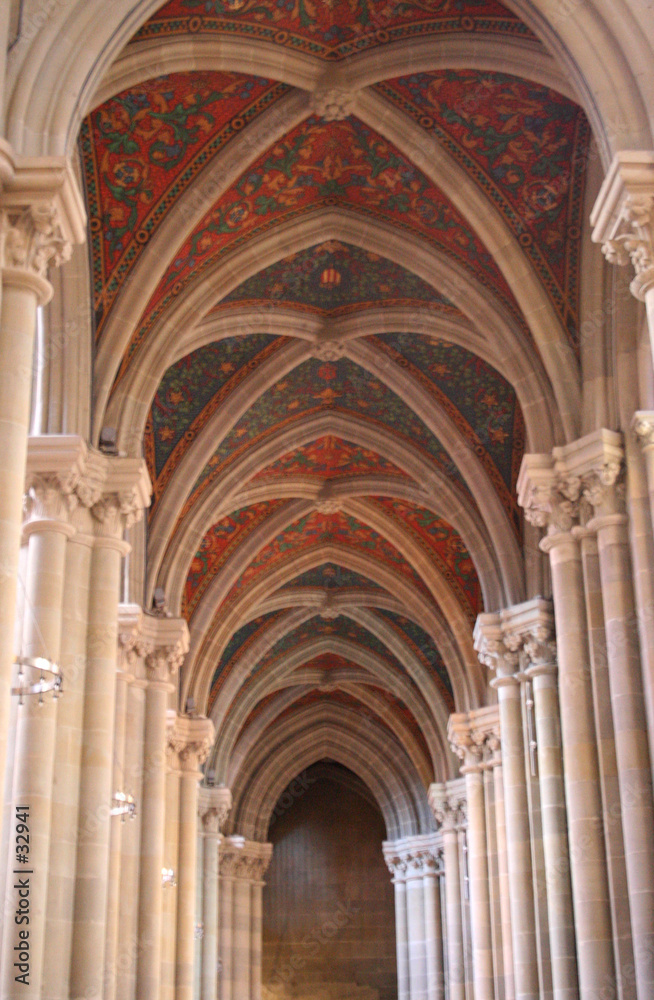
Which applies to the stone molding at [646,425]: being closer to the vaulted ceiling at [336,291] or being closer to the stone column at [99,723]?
the vaulted ceiling at [336,291]

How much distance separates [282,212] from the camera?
15148 mm

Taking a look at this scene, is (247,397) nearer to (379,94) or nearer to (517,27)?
(379,94)

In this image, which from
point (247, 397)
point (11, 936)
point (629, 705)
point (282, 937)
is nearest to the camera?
point (11, 936)

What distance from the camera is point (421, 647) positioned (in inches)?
1009

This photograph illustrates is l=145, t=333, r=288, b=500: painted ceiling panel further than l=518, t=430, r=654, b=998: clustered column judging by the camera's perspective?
Yes

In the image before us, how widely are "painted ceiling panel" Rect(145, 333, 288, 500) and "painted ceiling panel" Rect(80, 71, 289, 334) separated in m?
3.46

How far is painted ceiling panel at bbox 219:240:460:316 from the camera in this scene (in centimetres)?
1617

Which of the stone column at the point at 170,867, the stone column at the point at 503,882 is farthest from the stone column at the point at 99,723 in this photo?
the stone column at the point at 503,882

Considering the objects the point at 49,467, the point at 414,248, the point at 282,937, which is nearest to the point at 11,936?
the point at 49,467

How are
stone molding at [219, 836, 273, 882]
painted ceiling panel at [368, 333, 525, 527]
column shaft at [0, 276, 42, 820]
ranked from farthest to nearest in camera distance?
stone molding at [219, 836, 273, 882]
painted ceiling panel at [368, 333, 525, 527]
column shaft at [0, 276, 42, 820]

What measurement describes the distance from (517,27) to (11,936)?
9.14 metres

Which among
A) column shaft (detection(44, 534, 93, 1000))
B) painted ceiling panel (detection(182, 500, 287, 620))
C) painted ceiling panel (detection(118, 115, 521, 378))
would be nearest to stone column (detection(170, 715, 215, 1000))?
painted ceiling panel (detection(182, 500, 287, 620))

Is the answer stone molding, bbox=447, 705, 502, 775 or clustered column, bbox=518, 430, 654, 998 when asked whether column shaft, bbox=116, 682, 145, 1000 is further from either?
stone molding, bbox=447, 705, 502, 775

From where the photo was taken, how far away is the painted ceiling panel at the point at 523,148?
43.1 ft
